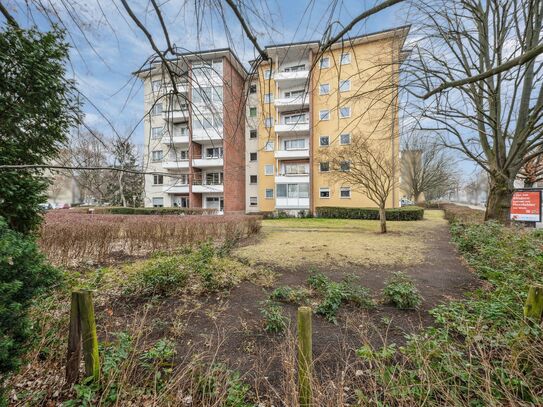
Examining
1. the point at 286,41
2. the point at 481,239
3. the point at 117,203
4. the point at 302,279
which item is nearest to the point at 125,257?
the point at 302,279

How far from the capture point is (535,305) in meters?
2.14

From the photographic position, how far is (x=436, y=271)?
233 inches

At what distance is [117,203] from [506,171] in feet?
113

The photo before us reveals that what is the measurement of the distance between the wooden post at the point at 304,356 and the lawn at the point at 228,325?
0.07 m

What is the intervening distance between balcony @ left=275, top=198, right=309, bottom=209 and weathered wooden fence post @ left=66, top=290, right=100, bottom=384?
2188 centimetres

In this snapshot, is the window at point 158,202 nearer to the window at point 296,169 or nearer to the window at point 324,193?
the window at point 296,169

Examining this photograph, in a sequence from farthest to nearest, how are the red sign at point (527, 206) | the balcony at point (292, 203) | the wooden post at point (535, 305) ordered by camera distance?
the balcony at point (292, 203), the red sign at point (527, 206), the wooden post at point (535, 305)

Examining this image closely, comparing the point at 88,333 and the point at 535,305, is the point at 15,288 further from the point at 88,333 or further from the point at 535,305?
the point at 535,305

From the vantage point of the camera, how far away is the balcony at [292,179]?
23719 mm

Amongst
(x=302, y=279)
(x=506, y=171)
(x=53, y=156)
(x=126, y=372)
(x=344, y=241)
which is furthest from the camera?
(x=344, y=241)

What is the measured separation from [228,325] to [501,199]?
10169mm

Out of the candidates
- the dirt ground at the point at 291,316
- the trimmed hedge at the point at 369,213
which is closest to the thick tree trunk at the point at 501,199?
the dirt ground at the point at 291,316

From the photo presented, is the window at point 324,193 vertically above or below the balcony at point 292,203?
above

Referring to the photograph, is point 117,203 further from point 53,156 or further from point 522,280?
point 522,280
